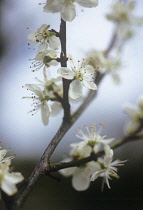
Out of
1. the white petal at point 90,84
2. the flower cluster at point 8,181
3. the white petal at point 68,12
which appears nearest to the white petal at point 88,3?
the white petal at point 68,12

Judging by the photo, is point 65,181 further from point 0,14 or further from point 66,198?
point 0,14

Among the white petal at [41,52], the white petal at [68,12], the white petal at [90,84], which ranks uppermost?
the white petal at [68,12]

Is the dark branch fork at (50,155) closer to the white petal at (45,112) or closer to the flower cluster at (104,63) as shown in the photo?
the white petal at (45,112)

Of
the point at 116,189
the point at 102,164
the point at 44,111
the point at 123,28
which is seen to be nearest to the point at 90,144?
the point at 102,164

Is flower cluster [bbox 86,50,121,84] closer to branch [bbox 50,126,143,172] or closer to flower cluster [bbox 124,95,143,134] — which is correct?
flower cluster [bbox 124,95,143,134]

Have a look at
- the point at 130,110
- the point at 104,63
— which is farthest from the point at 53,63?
the point at 104,63

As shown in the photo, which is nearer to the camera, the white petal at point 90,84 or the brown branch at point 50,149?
the brown branch at point 50,149

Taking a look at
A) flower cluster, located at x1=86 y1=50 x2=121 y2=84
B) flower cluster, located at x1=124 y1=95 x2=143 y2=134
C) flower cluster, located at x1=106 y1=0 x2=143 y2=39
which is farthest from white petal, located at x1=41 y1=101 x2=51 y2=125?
flower cluster, located at x1=106 y1=0 x2=143 y2=39

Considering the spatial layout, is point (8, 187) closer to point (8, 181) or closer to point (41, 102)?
point (8, 181)
